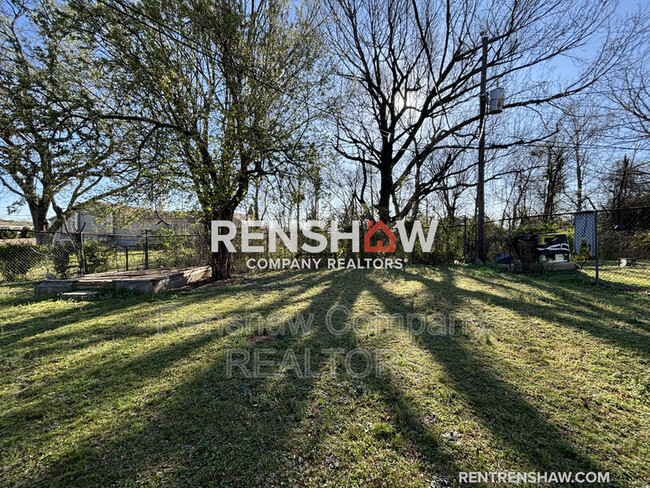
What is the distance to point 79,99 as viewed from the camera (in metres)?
5.11

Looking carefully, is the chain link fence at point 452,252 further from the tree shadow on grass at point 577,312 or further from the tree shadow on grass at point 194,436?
the tree shadow on grass at point 194,436

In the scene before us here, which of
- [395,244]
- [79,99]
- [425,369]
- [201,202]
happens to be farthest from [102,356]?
[395,244]

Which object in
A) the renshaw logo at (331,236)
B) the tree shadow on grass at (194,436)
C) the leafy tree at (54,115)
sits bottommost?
the tree shadow on grass at (194,436)

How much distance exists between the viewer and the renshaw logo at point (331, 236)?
9.15 m

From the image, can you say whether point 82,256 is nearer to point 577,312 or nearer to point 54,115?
point 54,115

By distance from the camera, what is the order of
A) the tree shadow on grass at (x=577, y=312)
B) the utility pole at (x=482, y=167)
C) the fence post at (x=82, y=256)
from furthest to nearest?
the utility pole at (x=482, y=167) < the fence post at (x=82, y=256) < the tree shadow on grass at (x=577, y=312)

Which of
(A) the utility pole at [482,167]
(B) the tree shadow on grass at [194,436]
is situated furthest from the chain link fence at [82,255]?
(A) the utility pole at [482,167]

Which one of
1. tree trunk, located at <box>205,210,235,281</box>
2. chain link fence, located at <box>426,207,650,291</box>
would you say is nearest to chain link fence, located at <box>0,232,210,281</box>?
tree trunk, located at <box>205,210,235,281</box>

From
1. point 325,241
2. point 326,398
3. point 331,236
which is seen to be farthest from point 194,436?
point 331,236

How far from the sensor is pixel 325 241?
990 cm

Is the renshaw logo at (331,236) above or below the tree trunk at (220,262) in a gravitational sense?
above

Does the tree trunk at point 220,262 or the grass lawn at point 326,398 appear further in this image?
the tree trunk at point 220,262

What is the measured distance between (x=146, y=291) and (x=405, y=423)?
5947 mm

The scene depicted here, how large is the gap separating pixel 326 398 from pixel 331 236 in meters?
8.25
